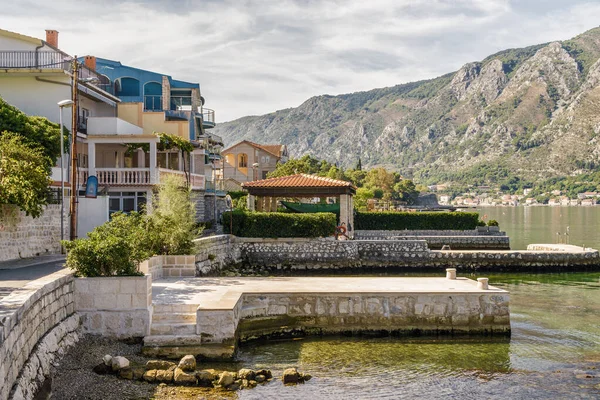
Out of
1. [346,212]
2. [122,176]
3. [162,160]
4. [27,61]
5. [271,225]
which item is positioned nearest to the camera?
[27,61]

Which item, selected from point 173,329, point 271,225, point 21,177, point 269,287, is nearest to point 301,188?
point 271,225

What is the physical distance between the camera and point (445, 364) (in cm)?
1688

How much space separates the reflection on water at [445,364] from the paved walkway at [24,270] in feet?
19.2

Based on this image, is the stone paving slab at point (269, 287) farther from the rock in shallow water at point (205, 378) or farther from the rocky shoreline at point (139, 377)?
the rock in shallow water at point (205, 378)

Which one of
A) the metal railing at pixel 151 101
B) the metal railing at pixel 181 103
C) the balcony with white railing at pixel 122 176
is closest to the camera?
the balcony with white railing at pixel 122 176

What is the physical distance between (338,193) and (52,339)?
2953 centimetres

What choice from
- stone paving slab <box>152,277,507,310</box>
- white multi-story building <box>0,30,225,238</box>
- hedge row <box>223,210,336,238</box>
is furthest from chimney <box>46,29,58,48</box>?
stone paving slab <box>152,277,507,310</box>

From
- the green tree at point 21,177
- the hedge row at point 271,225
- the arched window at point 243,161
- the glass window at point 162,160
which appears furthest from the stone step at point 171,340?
the arched window at point 243,161

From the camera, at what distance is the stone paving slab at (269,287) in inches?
736

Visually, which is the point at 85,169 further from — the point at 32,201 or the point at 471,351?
the point at 471,351

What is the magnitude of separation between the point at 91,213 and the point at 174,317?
16.2 meters

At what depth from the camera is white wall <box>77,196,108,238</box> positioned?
31.3 meters

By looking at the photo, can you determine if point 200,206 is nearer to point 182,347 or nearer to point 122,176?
point 122,176

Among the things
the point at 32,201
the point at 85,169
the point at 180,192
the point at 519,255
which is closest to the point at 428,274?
the point at 519,255
